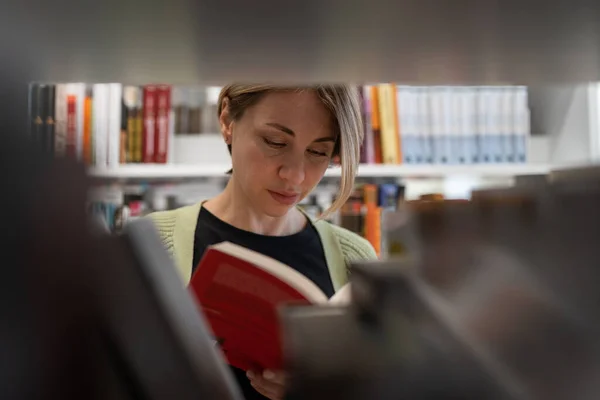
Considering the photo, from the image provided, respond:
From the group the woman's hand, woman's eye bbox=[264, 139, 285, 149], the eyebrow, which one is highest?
the eyebrow

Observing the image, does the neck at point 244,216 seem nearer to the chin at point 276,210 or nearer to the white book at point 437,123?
the chin at point 276,210

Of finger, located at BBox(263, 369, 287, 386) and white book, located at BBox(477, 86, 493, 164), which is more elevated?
white book, located at BBox(477, 86, 493, 164)

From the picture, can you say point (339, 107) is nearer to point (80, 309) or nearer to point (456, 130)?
point (80, 309)

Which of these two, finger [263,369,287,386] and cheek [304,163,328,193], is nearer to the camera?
finger [263,369,287,386]

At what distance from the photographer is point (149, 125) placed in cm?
211

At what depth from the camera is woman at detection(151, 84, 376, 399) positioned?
110cm

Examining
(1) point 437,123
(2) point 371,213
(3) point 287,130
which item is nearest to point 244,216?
(3) point 287,130

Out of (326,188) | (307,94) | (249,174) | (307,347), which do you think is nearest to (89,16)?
(307,347)

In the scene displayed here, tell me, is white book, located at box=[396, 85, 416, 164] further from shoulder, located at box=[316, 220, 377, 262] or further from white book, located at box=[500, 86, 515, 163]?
shoulder, located at box=[316, 220, 377, 262]

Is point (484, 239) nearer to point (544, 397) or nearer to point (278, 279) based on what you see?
point (544, 397)

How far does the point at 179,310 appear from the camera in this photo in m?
0.26

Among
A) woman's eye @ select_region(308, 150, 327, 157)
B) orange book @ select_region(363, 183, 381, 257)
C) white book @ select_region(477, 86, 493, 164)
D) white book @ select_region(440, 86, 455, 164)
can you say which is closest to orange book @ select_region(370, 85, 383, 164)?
orange book @ select_region(363, 183, 381, 257)

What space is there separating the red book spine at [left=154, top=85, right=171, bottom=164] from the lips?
96 cm

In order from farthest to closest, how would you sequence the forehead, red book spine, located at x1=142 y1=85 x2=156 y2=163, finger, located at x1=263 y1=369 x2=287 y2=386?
red book spine, located at x1=142 y1=85 x2=156 y2=163 < the forehead < finger, located at x1=263 y1=369 x2=287 y2=386
